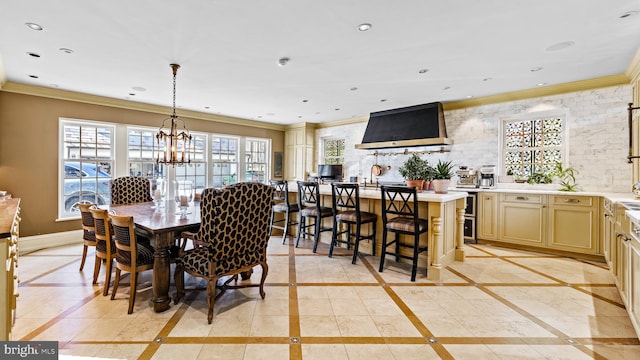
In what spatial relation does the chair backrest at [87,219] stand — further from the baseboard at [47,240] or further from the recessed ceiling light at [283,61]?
the recessed ceiling light at [283,61]

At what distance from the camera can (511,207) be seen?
14.4 ft

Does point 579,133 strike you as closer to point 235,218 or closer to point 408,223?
point 408,223

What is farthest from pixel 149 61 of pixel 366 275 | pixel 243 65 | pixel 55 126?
pixel 366 275

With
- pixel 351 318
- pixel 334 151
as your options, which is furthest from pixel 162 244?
pixel 334 151

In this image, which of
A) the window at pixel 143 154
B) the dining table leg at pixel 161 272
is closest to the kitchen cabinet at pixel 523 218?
the dining table leg at pixel 161 272

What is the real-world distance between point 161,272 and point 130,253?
336mm

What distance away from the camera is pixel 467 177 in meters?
5.10

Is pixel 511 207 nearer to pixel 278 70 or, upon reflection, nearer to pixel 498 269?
pixel 498 269

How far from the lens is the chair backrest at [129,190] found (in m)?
3.96

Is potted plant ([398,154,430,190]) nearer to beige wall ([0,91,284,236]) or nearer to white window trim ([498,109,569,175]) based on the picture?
white window trim ([498,109,569,175])

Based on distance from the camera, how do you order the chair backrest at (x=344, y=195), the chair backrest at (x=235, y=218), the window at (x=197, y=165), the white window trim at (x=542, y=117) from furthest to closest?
the window at (x=197, y=165) < the white window trim at (x=542, y=117) < the chair backrest at (x=344, y=195) < the chair backrest at (x=235, y=218)

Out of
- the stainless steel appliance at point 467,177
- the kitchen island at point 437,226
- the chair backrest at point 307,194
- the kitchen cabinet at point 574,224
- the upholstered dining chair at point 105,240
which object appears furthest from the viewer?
the stainless steel appliance at point 467,177

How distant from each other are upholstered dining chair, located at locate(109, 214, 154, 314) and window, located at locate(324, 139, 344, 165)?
5577mm

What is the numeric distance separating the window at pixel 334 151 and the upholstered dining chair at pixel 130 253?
5.58 meters
